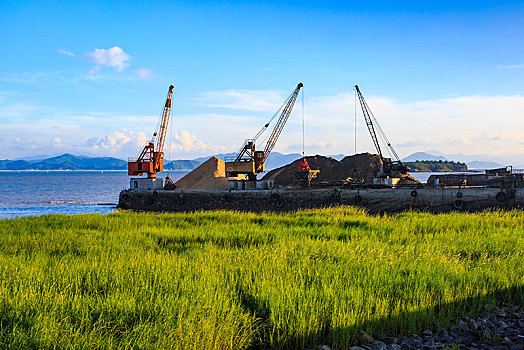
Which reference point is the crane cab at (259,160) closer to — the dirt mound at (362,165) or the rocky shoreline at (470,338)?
the dirt mound at (362,165)

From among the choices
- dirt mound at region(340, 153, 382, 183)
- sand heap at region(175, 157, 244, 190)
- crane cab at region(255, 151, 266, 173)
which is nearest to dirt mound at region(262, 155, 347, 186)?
dirt mound at region(340, 153, 382, 183)

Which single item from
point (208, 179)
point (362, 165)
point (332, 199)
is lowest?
point (332, 199)

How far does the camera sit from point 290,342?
7.07 meters

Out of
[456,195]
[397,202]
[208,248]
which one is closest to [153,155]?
[397,202]

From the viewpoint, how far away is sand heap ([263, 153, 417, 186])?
232 ft

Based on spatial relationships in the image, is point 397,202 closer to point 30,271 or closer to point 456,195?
point 456,195

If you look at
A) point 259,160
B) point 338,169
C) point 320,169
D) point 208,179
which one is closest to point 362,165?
point 338,169

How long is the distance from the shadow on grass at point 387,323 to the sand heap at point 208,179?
181 feet

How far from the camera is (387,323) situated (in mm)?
7742

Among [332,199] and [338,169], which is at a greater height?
[338,169]

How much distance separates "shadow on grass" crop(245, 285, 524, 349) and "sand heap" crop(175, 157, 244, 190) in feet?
181

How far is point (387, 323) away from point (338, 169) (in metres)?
66.1

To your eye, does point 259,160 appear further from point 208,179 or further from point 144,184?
point 144,184

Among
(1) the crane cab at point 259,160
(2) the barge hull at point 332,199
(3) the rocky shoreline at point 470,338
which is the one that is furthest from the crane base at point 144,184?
(3) the rocky shoreline at point 470,338
